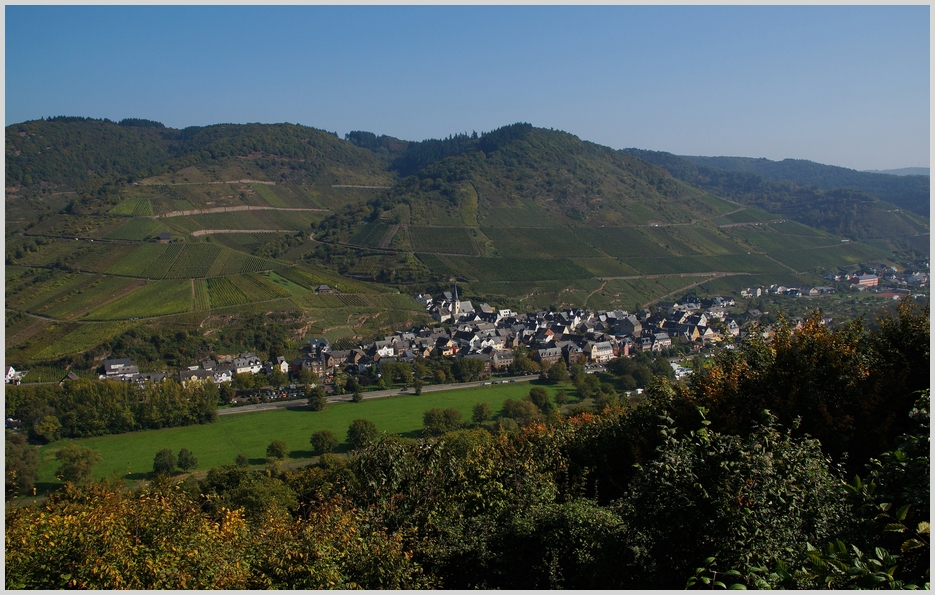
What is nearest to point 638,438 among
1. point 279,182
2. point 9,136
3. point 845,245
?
point 845,245

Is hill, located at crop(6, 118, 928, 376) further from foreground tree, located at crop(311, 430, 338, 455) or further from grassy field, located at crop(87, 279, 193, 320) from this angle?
foreground tree, located at crop(311, 430, 338, 455)

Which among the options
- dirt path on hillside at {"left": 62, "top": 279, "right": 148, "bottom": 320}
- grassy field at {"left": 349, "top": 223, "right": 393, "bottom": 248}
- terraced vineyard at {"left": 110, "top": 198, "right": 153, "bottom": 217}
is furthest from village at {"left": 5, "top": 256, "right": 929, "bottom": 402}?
terraced vineyard at {"left": 110, "top": 198, "right": 153, "bottom": 217}

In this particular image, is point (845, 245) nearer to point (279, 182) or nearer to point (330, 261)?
point (330, 261)

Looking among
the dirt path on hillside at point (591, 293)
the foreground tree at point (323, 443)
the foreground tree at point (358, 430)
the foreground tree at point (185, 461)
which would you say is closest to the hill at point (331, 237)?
the dirt path on hillside at point (591, 293)

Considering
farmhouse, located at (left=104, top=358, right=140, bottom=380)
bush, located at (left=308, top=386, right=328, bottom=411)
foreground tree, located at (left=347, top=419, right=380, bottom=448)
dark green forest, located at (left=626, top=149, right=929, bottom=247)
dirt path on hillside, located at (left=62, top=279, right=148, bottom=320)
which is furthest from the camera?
dark green forest, located at (left=626, top=149, right=929, bottom=247)

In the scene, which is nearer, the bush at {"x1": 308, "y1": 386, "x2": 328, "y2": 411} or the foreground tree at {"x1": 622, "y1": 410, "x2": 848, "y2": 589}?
the foreground tree at {"x1": 622, "y1": 410, "x2": 848, "y2": 589}

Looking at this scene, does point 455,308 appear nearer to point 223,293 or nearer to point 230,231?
point 223,293

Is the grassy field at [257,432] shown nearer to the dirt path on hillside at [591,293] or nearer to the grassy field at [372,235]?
the dirt path on hillside at [591,293]

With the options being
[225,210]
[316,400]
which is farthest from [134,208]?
[316,400]
